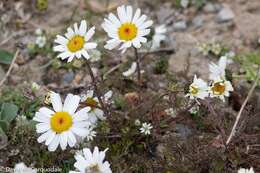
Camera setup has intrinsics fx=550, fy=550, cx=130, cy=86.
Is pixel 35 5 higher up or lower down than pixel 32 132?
higher up

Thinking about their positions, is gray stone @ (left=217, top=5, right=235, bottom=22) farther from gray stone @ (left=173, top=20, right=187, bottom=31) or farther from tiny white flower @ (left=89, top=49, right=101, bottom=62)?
tiny white flower @ (left=89, top=49, right=101, bottom=62)

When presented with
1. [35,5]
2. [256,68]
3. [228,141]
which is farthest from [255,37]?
[35,5]

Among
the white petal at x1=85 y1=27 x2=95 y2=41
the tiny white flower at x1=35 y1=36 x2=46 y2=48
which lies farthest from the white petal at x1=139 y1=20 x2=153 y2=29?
the tiny white flower at x1=35 y1=36 x2=46 y2=48

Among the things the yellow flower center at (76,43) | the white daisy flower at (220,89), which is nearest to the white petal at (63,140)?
the yellow flower center at (76,43)

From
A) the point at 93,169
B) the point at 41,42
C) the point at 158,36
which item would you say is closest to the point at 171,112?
the point at 93,169

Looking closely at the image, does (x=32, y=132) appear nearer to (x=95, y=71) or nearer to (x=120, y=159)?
(x=120, y=159)

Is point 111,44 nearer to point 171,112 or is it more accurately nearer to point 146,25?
point 146,25
